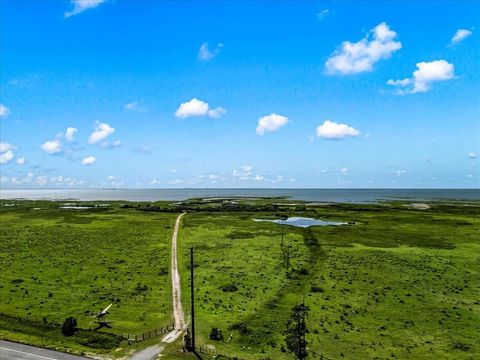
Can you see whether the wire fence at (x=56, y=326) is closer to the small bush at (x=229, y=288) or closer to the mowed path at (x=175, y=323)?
the mowed path at (x=175, y=323)

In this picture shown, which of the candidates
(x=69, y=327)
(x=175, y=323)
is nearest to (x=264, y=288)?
(x=175, y=323)

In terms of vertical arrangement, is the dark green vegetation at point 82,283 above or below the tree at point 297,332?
above

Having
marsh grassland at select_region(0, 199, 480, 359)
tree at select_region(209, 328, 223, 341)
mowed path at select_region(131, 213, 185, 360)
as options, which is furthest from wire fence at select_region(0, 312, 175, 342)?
tree at select_region(209, 328, 223, 341)

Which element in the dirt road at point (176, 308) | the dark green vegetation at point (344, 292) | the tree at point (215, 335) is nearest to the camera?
the dark green vegetation at point (344, 292)

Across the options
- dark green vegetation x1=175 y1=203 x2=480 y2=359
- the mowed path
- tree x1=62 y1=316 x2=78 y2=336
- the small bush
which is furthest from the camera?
the small bush

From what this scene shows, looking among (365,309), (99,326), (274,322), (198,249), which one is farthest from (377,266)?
(99,326)

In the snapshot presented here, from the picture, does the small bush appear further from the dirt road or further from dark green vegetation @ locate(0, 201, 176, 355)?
dark green vegetation @ locate(0, 201, 176, 355)

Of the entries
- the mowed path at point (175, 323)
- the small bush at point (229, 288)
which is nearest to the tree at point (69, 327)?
the mowed path at point (175, 323)
